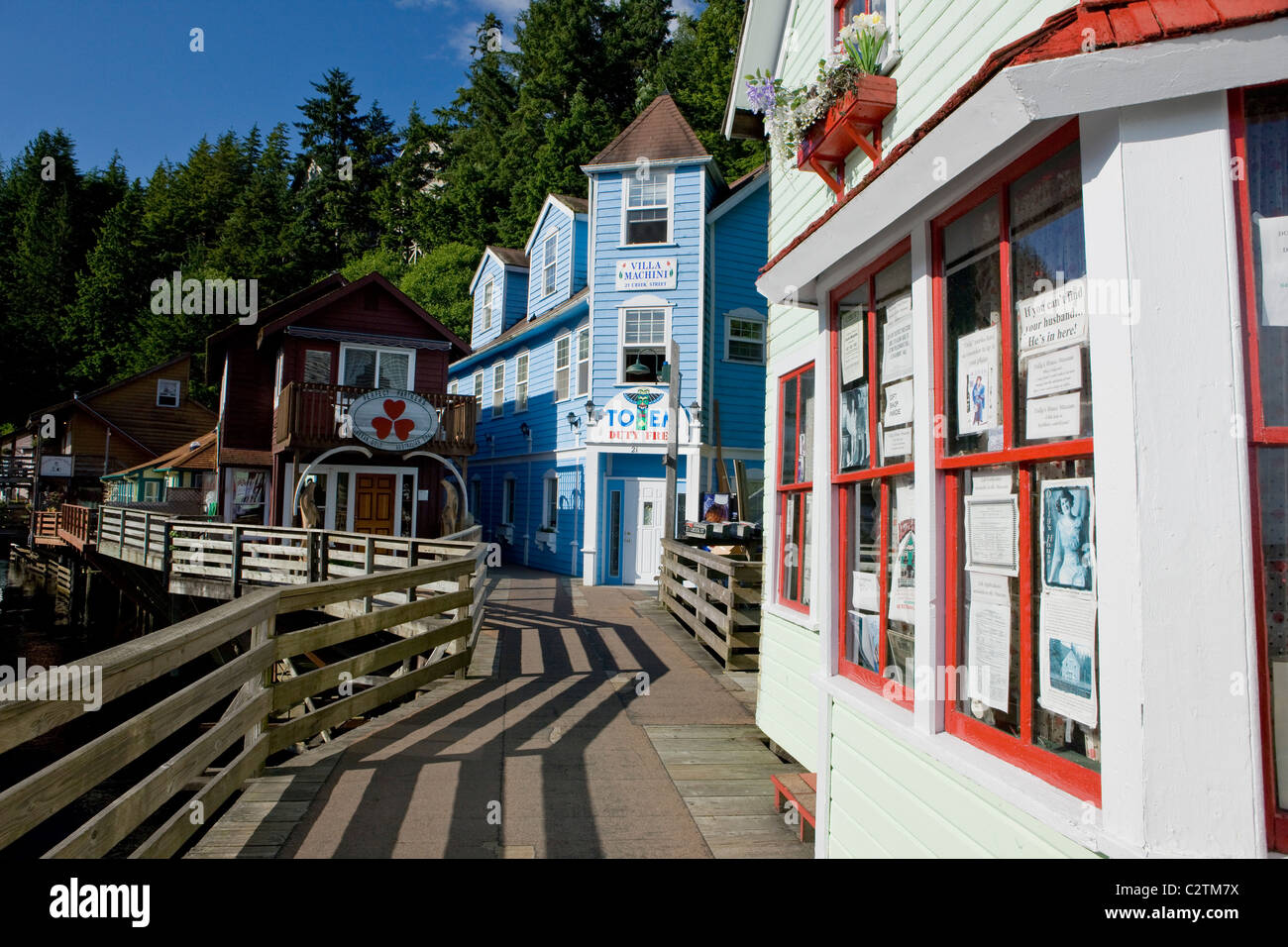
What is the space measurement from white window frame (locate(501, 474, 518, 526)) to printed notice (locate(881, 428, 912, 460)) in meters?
19.7

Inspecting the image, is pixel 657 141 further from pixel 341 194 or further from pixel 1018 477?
pixel 341 194

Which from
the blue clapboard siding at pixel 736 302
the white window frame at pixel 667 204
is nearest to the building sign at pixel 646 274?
the white window frame at pixel 667 204

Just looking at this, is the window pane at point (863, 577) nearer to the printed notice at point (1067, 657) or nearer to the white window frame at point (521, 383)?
the printed notice at point (1067, 657)

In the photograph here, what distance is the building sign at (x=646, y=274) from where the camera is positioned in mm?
17469

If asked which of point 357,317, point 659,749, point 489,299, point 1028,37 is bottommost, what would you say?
point 659,749

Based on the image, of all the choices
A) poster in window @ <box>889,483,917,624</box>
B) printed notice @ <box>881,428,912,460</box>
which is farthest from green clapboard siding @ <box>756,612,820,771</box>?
printed notice @ <box>881,428,912,460</box>

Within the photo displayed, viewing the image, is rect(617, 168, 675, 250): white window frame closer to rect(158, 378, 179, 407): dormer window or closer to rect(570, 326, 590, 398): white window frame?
rect(570, 326, 590, 398): white window frame

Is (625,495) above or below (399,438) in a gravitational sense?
below

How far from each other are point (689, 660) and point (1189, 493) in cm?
734

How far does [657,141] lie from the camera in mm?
18031

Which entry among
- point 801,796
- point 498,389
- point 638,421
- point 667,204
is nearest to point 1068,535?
point 801,796

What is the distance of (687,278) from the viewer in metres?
17.4
